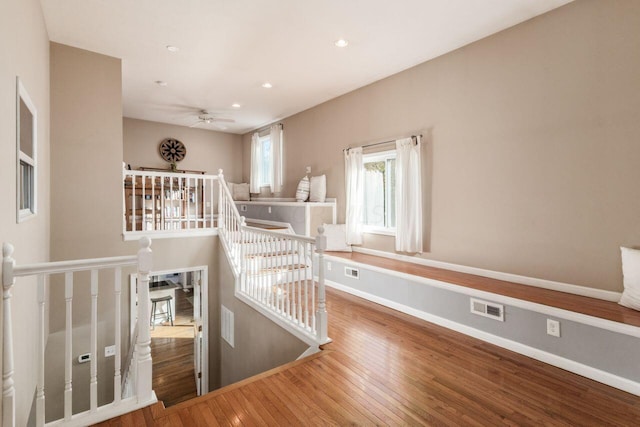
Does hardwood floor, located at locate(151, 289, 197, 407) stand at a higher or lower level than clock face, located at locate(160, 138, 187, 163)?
lower

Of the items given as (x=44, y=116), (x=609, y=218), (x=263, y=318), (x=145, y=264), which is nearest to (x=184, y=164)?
(x=44, y=116)

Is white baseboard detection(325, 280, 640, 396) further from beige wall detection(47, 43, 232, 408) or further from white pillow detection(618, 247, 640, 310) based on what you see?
beige wall detection(47, 43, 232, 408)

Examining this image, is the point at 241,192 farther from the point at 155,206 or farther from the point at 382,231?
the point at 382,231

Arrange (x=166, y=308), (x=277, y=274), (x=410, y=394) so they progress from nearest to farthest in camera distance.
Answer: (x=410, y=394) < (x=277, y=274) < (x=166, y=308)

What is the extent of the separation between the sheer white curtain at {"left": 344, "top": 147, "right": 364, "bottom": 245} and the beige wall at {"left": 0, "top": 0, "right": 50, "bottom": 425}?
13.0ft

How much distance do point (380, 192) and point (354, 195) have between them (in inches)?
16.8

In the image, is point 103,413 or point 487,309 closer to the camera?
point 103,413

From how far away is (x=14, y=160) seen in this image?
6.70ft

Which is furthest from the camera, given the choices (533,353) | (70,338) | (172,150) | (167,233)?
(172,150)

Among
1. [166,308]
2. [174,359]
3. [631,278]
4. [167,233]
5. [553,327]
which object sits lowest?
[174,359]

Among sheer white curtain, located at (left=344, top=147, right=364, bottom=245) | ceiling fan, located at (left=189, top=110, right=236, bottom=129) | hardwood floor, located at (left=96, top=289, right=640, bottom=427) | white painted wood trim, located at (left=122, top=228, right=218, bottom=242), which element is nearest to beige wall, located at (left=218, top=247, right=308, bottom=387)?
white painted wood trim, located at (left=122, top=228, right=218, bottom=242)

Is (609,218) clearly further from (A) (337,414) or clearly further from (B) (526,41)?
(A) (337,414)

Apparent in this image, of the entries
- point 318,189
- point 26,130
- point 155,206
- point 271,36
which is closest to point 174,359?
point 155,206

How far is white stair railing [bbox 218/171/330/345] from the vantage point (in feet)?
9.99
